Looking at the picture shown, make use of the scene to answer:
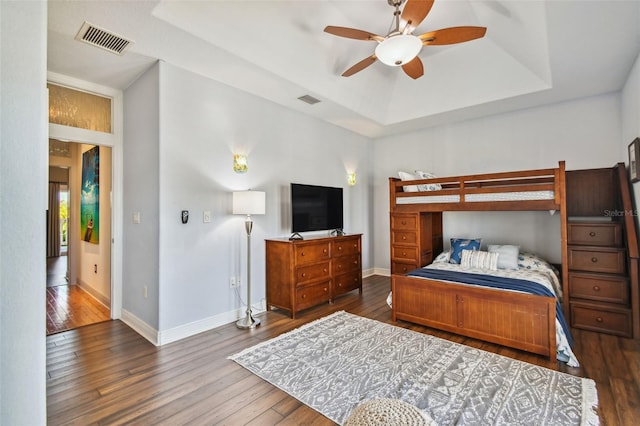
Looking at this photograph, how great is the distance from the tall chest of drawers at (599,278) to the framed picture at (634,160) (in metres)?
0.55

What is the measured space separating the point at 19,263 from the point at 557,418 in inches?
107

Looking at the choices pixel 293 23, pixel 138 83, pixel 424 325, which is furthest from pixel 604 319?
pixel 138 83

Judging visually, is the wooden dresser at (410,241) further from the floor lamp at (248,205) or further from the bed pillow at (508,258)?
the floor lamp at (248,205)

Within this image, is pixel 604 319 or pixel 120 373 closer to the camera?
pixel 120 373

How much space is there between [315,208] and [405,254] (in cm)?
144

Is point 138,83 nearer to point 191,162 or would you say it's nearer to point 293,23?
point 191,162

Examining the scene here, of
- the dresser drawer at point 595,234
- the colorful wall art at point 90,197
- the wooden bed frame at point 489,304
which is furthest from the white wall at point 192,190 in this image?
the dresser drawer at point 595,234

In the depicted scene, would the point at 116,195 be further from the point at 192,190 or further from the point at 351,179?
the point at 351,179

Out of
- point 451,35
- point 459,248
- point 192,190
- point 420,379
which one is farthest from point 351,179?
point 420,379

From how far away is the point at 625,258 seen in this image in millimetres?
3139

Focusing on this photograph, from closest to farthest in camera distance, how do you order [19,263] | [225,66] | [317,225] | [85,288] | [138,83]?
1. [19,263]
2. [225,66]
3. [138,83]
4. [317,225]
5. [85,288]

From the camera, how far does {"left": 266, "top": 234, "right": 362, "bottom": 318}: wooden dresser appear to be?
362 cm

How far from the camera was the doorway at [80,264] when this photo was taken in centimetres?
372

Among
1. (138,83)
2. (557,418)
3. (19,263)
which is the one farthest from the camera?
(138,83)
